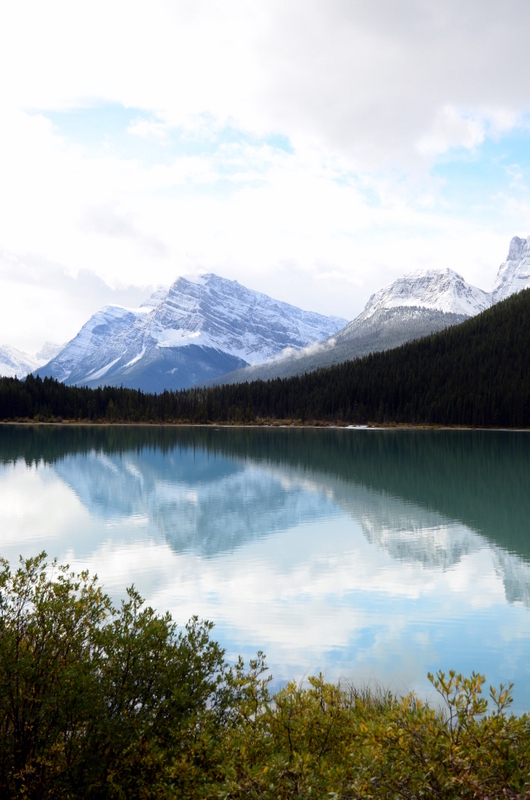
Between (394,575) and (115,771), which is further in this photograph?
(394,575)

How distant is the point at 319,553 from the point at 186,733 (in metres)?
18.9

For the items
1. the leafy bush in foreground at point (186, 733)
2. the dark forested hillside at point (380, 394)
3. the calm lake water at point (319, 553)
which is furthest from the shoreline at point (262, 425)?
the leafy bush in foreground at point (186, 733)

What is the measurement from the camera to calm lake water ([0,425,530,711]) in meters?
14.8

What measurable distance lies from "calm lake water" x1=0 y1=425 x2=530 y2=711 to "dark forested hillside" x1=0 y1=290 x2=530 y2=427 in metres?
96.2

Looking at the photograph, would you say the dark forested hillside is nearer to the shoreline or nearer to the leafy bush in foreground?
the shoreline

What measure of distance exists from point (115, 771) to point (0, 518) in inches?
1138

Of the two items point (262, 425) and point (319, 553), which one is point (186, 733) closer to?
point (319, 553)

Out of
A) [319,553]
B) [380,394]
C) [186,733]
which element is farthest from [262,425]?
[186,733]

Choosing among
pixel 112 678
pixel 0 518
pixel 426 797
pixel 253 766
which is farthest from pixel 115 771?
pixel 0 518

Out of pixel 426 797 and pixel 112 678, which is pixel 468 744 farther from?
pixel 112 678

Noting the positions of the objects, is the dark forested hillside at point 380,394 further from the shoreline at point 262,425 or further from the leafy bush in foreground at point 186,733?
the leafy bush in foreground at point 186,733

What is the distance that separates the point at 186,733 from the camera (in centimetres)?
693

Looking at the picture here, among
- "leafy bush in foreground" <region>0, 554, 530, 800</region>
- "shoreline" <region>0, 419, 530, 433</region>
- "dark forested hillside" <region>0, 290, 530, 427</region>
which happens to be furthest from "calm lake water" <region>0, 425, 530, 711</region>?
"dark forested hillside" <region>0, 290, 530, 427</region>

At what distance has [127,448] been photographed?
8281cm
